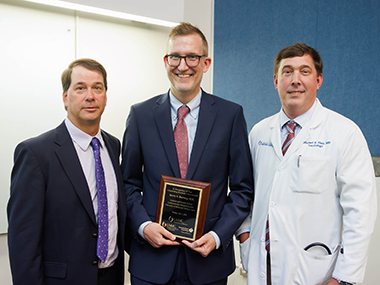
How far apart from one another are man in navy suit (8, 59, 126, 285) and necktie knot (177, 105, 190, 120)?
1.37 ft

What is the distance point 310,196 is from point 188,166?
0.63 meters

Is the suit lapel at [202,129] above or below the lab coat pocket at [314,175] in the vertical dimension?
above

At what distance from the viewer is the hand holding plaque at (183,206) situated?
61.4 inches

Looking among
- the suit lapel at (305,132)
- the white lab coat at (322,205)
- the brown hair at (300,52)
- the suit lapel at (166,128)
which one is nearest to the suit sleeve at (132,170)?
the suit lapel at (166,128)

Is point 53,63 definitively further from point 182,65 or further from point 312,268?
point 312,268

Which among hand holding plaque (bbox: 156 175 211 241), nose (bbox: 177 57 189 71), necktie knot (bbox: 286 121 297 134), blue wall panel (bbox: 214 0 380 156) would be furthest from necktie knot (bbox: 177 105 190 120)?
blue wall panel (bbox: 214 0 380 156)

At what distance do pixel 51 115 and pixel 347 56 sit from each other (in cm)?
257

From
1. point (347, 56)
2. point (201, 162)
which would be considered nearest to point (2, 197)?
point (201, 162)

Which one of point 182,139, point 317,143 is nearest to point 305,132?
point 317,143

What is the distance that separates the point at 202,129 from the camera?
1732 millimetres

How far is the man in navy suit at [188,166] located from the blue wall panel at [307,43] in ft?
4.74

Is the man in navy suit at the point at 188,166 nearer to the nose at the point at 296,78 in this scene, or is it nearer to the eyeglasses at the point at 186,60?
the eyeglasses at the point at 186,60

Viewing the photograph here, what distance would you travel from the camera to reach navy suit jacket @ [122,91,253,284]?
1665mm

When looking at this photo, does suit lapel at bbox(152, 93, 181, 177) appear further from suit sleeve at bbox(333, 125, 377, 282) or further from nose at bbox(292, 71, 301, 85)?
suit sleeve at bbox(333, 125, 377, 282)
